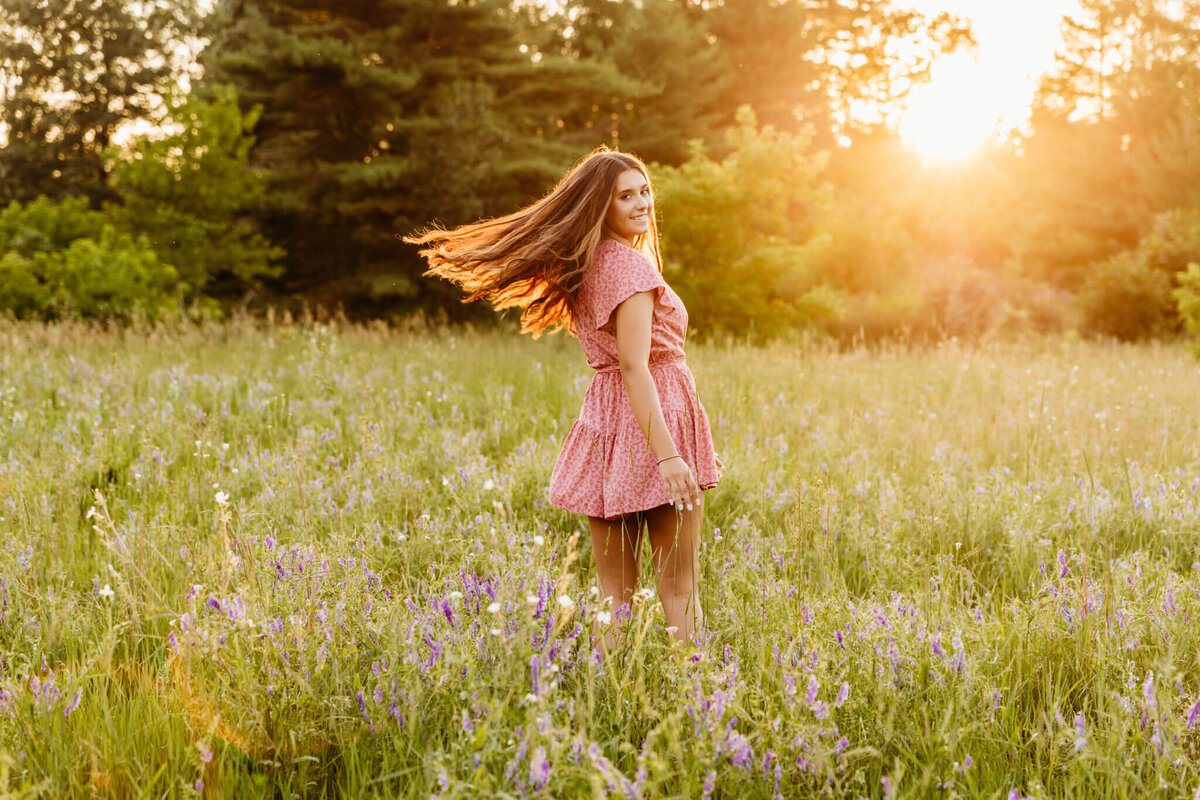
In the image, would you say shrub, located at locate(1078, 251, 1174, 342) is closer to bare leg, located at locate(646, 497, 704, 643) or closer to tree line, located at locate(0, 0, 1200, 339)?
tree line, located at locate(0, 0, 1200, 339)

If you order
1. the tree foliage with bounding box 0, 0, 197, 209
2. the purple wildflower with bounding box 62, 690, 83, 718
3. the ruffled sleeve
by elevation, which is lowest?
the purple wildflower with bounding box 62, 690, 83, 718

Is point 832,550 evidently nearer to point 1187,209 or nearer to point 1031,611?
point 1031,611

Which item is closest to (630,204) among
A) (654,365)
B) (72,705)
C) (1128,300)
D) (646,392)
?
(654,365)

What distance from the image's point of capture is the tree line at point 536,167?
1338 cm

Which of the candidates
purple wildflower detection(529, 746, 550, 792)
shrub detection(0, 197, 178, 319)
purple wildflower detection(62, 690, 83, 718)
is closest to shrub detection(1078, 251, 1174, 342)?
shrub detection(0, 197, 178, 319)

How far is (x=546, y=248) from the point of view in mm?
2883

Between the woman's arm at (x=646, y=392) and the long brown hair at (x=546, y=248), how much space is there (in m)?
0.27

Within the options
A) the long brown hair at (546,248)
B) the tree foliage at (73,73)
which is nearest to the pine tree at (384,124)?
the tree foliage at (73,73)

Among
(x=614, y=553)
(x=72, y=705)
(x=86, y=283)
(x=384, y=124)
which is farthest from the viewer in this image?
(x=384, y=124)

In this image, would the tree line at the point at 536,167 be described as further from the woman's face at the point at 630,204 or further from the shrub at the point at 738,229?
the woman's face at the point at 630,204

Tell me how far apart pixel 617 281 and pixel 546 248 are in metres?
0.30

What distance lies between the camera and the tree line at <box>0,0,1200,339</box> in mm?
13383

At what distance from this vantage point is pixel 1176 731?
1.98 metres

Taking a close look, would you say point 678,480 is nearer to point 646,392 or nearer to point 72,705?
point 646,392
